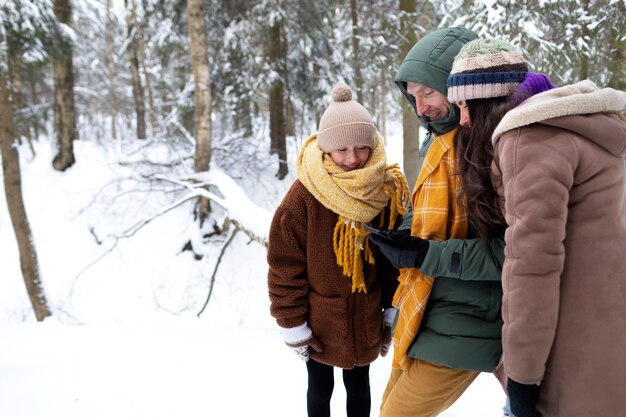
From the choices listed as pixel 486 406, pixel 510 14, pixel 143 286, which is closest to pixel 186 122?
pixel 143 286

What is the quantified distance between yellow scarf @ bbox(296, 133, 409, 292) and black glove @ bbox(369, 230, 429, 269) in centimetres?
34

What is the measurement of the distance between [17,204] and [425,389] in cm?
785

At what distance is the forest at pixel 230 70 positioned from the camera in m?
5.93

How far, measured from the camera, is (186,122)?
10.1 m

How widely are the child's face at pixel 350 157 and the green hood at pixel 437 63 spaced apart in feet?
1.21

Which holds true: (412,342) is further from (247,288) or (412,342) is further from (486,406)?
(247,288)

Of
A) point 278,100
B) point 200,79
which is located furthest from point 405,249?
point 278,100

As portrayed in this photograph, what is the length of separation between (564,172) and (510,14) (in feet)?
18.8

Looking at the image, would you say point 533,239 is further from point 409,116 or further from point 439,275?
point 409,116

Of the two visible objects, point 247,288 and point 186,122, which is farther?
point 186,122

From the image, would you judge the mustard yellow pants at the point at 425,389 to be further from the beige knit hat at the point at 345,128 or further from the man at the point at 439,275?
the beige knit hat at the point at 345,128

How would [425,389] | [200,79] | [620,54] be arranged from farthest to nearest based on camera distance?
[200,79] < [620,54] < [425,389]

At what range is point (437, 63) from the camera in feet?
5.78

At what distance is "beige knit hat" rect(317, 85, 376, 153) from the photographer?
2.01 metres
